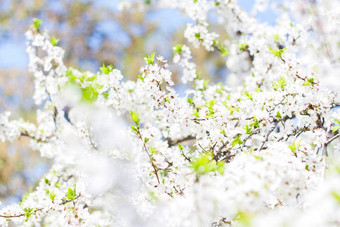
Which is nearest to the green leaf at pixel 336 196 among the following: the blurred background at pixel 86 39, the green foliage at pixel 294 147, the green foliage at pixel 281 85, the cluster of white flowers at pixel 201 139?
the cluster of white flowers at pixel 201 139

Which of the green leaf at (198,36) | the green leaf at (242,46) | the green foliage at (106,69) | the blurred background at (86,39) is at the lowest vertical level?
the green foliage at (106,69)

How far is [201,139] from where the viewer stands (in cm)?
250

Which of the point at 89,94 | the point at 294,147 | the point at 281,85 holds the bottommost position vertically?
the point at 294,147

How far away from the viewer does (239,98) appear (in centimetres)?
259

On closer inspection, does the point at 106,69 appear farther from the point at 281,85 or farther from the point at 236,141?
the point at 281,85

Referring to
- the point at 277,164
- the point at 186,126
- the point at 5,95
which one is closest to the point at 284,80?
the point at 186,126

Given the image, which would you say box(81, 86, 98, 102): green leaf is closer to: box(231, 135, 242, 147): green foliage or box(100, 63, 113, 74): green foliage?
box(100, 63, 113, 74): green foliage

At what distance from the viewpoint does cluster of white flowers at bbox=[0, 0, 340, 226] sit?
136 cm

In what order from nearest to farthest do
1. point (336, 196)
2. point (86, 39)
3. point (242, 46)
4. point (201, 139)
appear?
point (336, 196) → point (201, 139) → point (242, 46) → point (86, 39)

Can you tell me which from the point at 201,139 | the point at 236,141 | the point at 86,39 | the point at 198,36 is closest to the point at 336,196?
the point at 236,141

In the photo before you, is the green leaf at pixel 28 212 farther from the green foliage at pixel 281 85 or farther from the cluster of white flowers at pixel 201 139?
the green foliage at pixel 281 85

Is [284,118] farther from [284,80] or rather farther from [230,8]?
[230,8]

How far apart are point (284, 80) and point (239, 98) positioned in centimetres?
37

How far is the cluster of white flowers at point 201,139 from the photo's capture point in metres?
1.36
